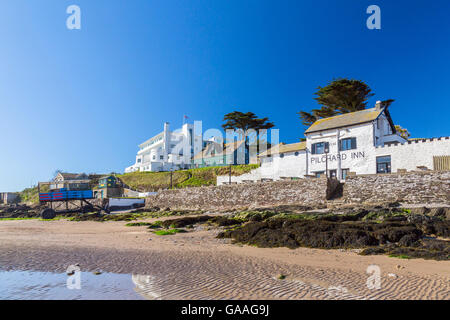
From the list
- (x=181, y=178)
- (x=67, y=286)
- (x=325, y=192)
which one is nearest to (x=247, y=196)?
(x=325, y=192)

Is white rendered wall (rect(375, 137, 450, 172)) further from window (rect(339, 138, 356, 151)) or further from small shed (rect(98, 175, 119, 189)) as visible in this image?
small shed (rect(98, 175, 119, 189))

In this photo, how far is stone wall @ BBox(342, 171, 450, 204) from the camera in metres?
19.6

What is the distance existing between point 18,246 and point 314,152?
90.4 ft

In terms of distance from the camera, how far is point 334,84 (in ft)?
123

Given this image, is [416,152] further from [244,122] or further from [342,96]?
[244,122]

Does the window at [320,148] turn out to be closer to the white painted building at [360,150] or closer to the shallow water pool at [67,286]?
the white painted building at [360,150]

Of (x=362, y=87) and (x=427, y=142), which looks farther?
(x=362, y=87)

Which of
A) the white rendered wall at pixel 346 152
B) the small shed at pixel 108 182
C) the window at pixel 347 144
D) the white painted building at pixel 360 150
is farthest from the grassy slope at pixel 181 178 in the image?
the window at pixel 347 144

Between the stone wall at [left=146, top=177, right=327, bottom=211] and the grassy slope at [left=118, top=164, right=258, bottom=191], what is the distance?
21.0 ft

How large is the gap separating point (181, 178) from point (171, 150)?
18602 mm

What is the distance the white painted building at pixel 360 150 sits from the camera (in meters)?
24.8

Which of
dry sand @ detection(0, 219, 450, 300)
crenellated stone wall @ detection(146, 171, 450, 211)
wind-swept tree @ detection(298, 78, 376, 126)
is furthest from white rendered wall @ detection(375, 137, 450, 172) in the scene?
dry sand @ detection(0, 219, 450, 300)
